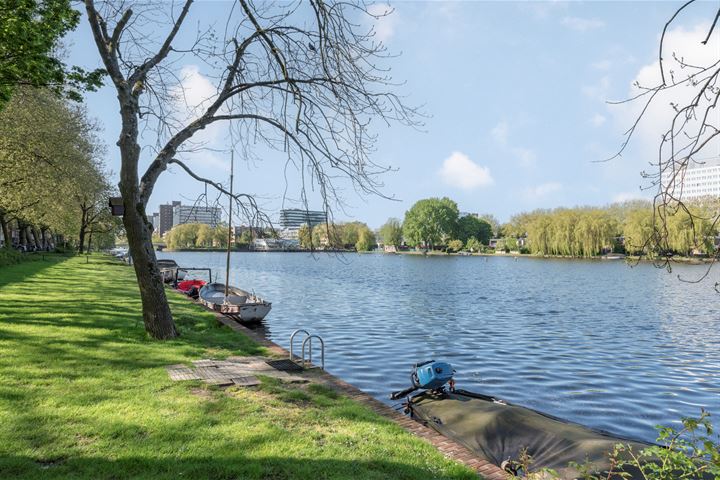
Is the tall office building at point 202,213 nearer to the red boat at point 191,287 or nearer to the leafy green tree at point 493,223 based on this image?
the red boat at point 191,287

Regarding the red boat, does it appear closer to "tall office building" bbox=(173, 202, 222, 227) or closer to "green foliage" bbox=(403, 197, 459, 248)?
"tall office building" bbox=(173, 202, 222, 227)

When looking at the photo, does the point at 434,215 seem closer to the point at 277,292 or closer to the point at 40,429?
the point at 277,292

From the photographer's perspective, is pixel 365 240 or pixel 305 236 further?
pixel 365 240

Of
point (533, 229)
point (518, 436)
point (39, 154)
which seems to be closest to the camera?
point (518, 436)

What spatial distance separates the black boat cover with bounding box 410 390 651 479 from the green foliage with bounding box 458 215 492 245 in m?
162

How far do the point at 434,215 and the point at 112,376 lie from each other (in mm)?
154065

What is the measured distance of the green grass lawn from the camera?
17.1ft

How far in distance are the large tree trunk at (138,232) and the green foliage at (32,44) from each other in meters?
1.96

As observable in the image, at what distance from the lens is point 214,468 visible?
518 centimetres

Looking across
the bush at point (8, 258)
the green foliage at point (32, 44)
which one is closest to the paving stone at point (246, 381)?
the green foliage at point (32, 44)

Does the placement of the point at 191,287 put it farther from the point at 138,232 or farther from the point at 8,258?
the point at 138,232

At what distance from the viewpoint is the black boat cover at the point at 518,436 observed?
632cm

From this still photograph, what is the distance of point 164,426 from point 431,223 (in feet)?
510

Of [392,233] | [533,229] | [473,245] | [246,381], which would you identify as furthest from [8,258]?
[392,233]
